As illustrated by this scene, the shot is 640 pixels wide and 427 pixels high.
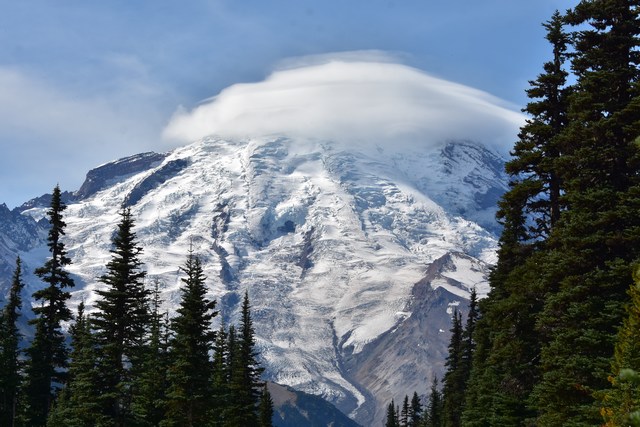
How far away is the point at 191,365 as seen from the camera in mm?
49344

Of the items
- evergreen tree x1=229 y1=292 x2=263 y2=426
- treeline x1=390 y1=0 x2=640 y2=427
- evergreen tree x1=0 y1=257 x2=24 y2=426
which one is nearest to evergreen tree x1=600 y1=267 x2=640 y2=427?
treeline x1=390 y1=0 x2=640 y2=427

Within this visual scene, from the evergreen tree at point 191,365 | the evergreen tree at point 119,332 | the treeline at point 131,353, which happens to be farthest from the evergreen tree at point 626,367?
the evergreen tree at point 119,332

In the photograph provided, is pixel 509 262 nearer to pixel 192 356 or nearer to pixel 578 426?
pixel 192 356

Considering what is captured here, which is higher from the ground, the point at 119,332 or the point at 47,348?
the point at 47,348

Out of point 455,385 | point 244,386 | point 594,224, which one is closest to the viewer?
point 594,224

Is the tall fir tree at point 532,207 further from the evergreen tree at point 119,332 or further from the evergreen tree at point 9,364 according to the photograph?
the evergreen tree at point 9,364

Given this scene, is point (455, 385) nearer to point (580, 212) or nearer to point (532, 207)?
point (532, 207)

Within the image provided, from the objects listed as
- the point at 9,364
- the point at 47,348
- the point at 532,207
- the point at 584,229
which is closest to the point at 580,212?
the point at 584,229

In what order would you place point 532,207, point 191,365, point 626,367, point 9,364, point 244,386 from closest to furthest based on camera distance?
1. point 626,367
2. point 532,207
3. point 191,365
4. point 9,364
5. point 244,386

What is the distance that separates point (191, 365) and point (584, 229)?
2497 centimetres

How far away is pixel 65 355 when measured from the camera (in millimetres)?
65562

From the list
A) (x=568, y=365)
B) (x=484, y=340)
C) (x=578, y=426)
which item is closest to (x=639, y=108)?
(x=568, y=365)

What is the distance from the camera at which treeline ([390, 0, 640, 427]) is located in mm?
30781

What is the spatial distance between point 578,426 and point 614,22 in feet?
53.0
